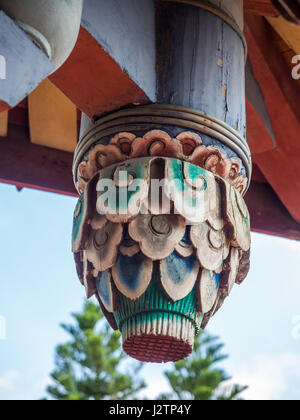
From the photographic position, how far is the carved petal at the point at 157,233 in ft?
3.24

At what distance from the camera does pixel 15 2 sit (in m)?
0.78

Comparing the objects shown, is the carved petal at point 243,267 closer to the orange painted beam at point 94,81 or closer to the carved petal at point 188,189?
the carved petal at point 188,189

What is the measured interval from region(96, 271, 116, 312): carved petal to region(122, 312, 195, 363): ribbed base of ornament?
0.04 m

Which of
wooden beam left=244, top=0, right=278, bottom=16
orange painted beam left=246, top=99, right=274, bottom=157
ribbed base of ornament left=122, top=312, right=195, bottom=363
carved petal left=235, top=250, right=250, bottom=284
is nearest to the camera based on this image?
ribbed base of ornament left=122, top=312, right=195, bottom=363

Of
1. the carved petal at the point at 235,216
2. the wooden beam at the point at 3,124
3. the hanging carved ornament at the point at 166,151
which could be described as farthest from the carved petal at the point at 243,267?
the wooden beam at the point at 3,124

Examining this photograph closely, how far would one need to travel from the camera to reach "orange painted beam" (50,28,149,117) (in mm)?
994

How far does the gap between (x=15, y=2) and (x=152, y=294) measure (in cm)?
47

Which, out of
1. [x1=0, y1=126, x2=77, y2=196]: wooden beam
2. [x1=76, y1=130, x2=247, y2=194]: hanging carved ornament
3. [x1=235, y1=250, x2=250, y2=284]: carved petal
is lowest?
[x1=235, y1=250, x2=250, y2=284]: carved petal

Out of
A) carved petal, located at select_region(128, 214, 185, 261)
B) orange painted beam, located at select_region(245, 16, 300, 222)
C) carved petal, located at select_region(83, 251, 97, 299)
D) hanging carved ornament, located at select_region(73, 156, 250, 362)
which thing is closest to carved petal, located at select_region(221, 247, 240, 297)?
hanging carved ornament, located at select_region(73, 156, 250, 362)

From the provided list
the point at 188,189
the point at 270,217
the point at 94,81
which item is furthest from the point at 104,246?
the point at 270,217

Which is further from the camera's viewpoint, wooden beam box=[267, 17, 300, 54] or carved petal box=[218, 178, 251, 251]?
wooden beam box=[267, 17, 300, 54]

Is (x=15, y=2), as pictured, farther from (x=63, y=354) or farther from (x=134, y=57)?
(x=63, y=354)

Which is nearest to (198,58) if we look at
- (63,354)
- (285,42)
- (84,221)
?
(84,221)

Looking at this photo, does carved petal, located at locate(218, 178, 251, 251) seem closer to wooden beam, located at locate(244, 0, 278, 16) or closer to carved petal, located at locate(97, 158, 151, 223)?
carved petal, located at locate(97, 158, 151, 223)
